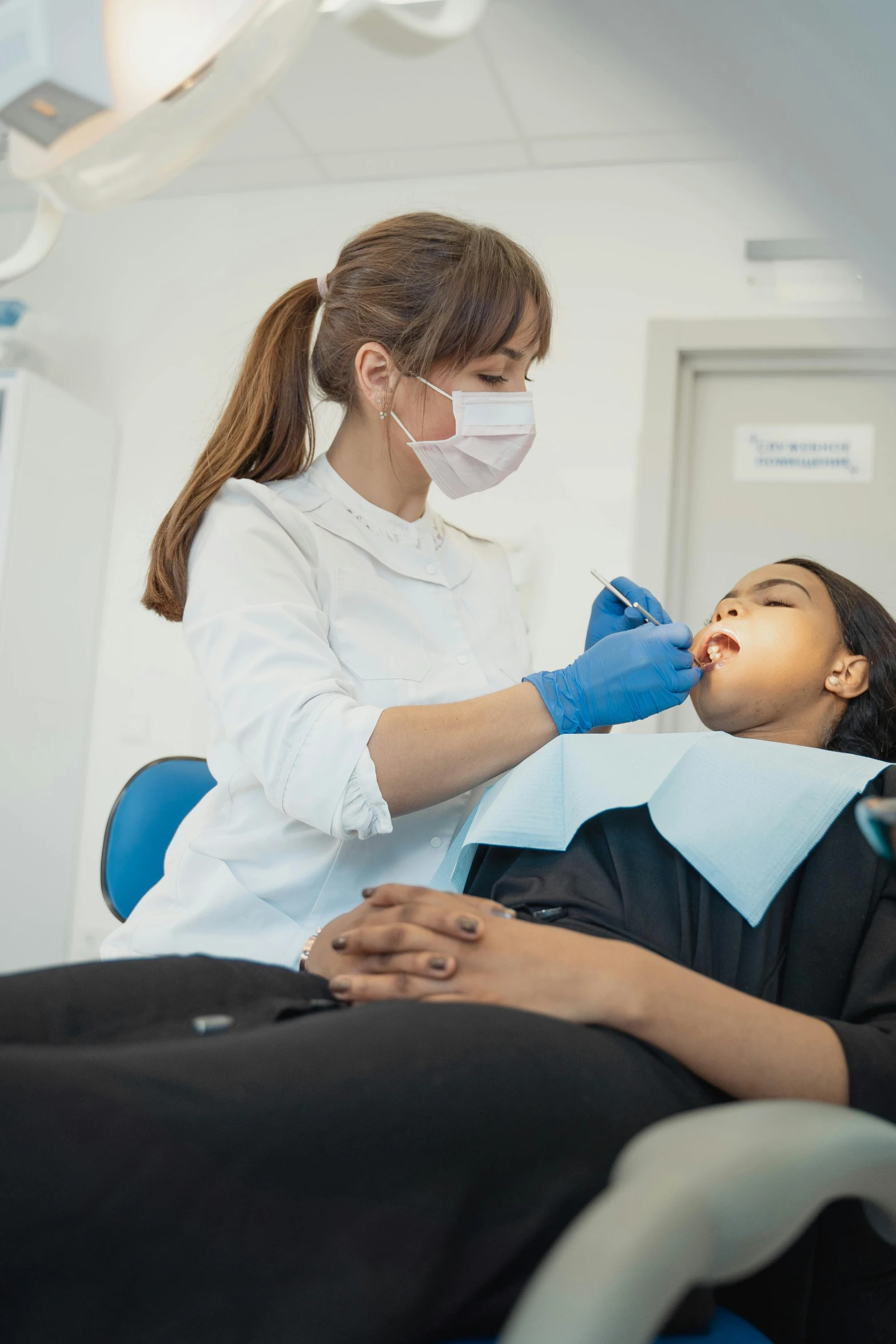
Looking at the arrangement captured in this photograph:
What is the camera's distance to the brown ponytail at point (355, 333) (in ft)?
4.67

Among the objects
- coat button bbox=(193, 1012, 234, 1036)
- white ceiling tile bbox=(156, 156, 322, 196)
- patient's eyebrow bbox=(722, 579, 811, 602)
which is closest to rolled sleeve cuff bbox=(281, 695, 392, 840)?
coat button bbox=(193, 1012, 234, 1036)

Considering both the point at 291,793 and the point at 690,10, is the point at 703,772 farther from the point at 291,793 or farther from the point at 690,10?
the point at 690,10

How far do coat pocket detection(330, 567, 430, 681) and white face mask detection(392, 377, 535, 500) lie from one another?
19 centimetres

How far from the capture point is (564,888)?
3.67 ft

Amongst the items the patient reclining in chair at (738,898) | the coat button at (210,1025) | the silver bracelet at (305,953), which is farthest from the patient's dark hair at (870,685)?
→ the coat button at (210,1025)

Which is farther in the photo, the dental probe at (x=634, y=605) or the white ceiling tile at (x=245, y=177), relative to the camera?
the white ceiling tile at (x=245, y=177)

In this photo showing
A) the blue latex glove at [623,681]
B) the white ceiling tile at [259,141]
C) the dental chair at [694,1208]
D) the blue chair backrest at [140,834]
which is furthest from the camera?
the white ceiling tile at [259,141]

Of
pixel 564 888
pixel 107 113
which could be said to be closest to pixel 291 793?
pixel 564 888

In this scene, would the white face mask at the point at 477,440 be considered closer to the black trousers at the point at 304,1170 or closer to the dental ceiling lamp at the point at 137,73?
the dental ceiling lamp at the point at 137,73

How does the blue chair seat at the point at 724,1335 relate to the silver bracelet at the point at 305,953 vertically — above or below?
below

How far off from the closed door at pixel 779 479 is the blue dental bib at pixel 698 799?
5.16ft

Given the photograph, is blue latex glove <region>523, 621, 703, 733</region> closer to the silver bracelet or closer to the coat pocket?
the coat pocket

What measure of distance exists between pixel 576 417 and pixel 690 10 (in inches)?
108

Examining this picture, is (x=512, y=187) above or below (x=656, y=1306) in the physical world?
above
